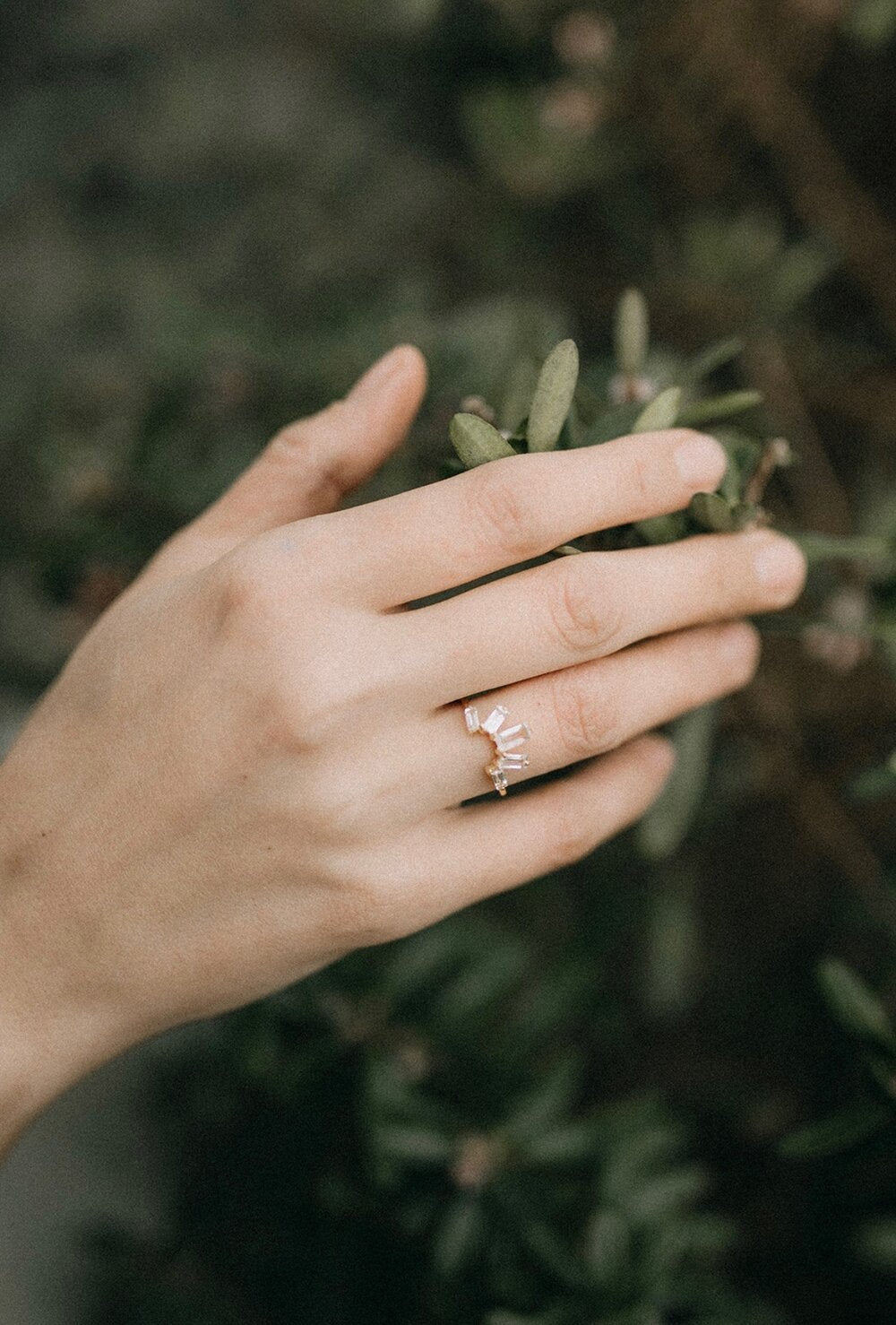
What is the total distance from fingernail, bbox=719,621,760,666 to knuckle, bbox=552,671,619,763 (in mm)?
145

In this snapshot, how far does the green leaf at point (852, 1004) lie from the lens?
858mm

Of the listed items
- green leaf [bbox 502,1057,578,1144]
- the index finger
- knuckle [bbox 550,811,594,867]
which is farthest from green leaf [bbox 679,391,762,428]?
green leaf [bbox 502,1057,578,1144]

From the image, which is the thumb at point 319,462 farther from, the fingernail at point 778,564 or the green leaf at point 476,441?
the fingernail at point 778,564

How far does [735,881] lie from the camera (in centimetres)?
167

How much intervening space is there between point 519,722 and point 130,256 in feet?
5.66

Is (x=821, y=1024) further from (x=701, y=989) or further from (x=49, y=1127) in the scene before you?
(x=49, y=1127)

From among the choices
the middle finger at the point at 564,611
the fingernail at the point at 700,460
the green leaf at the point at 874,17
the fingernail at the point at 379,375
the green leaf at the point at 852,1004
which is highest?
the green leaf at the point at 874,17

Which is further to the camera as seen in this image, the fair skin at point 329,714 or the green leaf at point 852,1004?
the green leaf at point 852,1004

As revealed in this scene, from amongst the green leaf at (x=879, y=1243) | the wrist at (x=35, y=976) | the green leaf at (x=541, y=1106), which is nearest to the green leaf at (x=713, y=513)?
the wrist at (x=35, y=976)

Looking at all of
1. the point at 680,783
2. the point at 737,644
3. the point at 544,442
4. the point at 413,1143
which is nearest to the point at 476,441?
the point at 544,442

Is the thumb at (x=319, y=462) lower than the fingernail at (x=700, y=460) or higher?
higher

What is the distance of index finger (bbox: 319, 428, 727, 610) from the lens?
64 cm

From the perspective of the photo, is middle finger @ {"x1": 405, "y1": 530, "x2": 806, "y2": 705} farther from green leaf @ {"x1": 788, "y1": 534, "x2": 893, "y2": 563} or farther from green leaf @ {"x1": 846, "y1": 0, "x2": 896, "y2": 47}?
green leaf @ {"x1": 846, "y1": 0, "x2": 896, "y2": 47}

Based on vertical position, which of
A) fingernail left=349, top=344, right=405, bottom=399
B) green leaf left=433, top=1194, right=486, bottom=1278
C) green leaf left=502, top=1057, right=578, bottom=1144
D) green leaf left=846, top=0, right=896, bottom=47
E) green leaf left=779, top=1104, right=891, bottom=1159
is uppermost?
green leaf left=846, top=0, right=896, bottom=47
